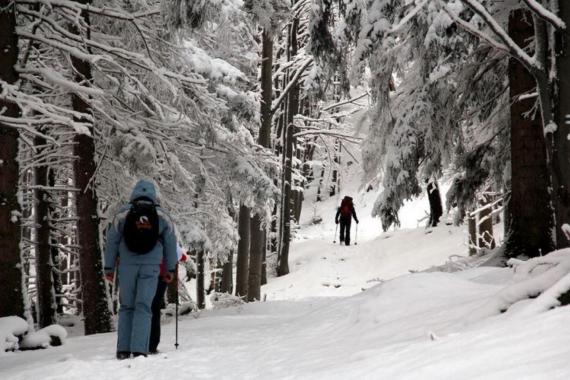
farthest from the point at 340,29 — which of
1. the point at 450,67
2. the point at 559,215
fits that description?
the point at 559,215

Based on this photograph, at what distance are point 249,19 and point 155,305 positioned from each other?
6201 mm

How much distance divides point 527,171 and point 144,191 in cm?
451

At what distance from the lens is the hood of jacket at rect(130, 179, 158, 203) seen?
548 centimetres

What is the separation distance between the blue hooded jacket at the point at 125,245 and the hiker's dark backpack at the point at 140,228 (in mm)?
58

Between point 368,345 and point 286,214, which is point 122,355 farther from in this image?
point 286,214

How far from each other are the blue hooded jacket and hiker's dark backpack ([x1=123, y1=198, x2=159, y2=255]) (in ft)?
0.19

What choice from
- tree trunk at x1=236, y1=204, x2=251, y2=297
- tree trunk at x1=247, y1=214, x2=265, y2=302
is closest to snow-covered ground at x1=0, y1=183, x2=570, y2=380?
tree trunk at x1=236, y1=204, x2=251, y2=297

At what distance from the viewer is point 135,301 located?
214 inches

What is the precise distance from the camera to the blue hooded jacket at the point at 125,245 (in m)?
5.45

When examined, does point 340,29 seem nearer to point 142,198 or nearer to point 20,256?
point 142,198

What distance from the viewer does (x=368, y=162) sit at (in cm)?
1144

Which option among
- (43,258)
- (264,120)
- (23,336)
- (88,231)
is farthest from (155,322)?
(264,120)

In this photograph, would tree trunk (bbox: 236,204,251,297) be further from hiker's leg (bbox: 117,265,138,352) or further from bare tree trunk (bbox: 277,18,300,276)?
hiker's leg (bbox: 117,265,138,352)

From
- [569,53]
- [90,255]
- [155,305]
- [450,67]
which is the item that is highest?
[450,67]
